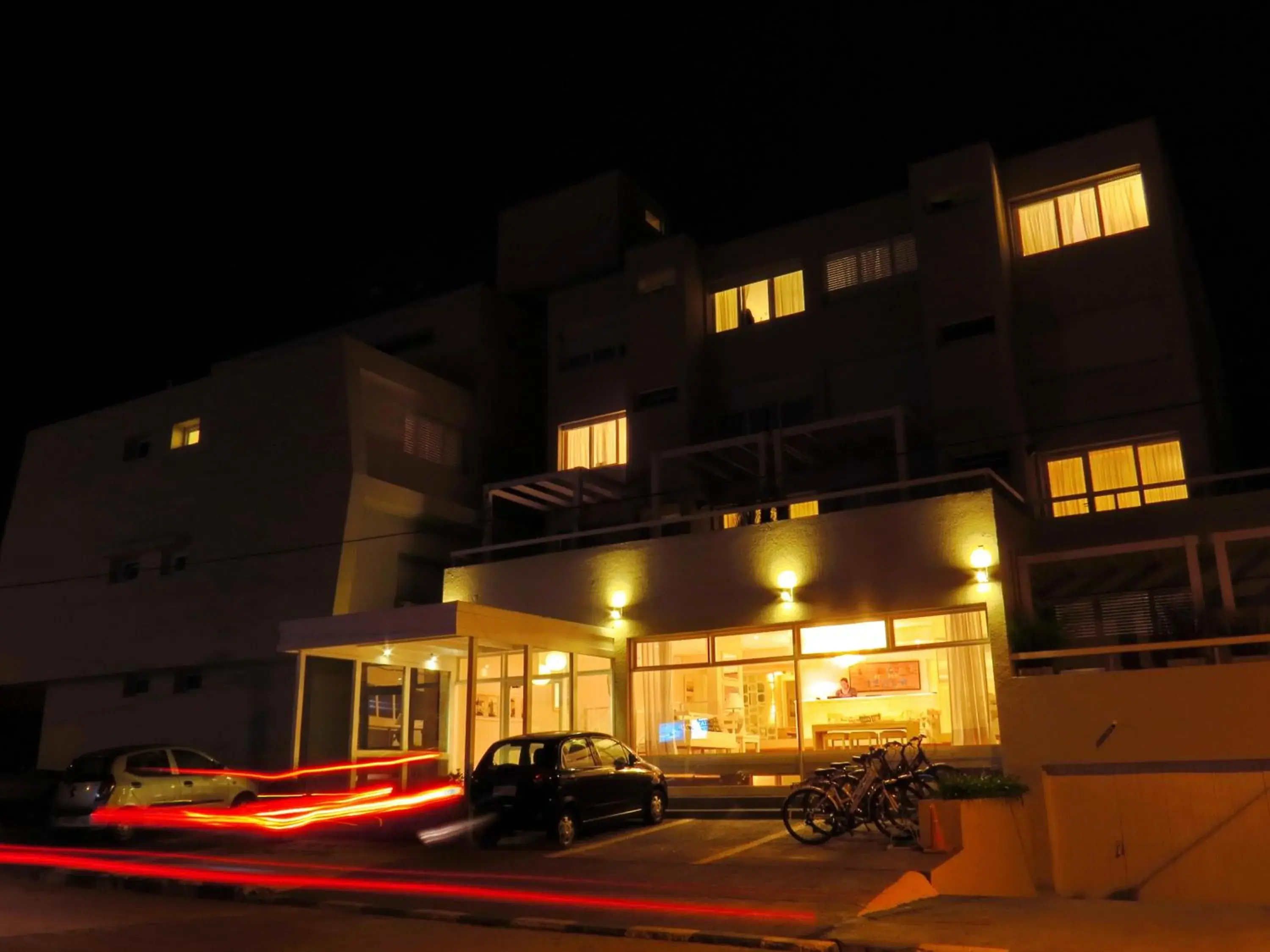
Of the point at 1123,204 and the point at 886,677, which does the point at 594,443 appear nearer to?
the point at 886,677

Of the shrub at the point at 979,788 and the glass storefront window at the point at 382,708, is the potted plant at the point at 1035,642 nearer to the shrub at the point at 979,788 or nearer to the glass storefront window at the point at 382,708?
the shrub at the point at 979,788

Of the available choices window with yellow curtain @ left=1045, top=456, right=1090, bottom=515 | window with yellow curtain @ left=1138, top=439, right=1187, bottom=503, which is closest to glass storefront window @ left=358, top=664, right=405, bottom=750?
window with yellow curtain @ left=1045, top=456, right=1090, bottom=515

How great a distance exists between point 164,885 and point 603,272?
63.5ft

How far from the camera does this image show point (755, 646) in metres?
17.7

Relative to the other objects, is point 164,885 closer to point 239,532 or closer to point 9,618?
point 239,532

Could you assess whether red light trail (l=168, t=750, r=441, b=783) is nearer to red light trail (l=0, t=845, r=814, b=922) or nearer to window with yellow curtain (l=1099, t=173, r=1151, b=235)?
red light trail (l=0, t=845, r=814, b=922)

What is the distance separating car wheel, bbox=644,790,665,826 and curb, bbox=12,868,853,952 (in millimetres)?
5673

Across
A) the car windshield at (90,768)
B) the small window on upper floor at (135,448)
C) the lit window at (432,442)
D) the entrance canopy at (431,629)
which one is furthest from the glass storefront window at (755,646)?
the small window on upper floor at (135,448)

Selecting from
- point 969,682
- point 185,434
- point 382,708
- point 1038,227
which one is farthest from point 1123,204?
point 185,434

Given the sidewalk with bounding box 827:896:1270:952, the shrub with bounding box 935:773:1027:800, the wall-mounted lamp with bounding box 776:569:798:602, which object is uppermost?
the wall-mounted lamp with bounding box 776:569:798:602

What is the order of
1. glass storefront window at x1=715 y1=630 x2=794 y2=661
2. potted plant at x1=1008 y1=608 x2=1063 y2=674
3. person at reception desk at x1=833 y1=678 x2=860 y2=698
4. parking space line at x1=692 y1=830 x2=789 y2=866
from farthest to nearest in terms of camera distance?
1. glass storefront window at x1=715 y1=630 x2=794 y2=661
2. person at reception desk at x1=833 y1=678 x2=860 y2=698
3. potted plant at x1=1008 y1=608 x2=1063 y2=674
4. parking space line at x1=692 y1=830 x2=789 y2=866

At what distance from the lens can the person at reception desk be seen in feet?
55.4

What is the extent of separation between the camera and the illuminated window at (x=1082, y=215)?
1950cm

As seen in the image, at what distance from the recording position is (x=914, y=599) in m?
16.2
